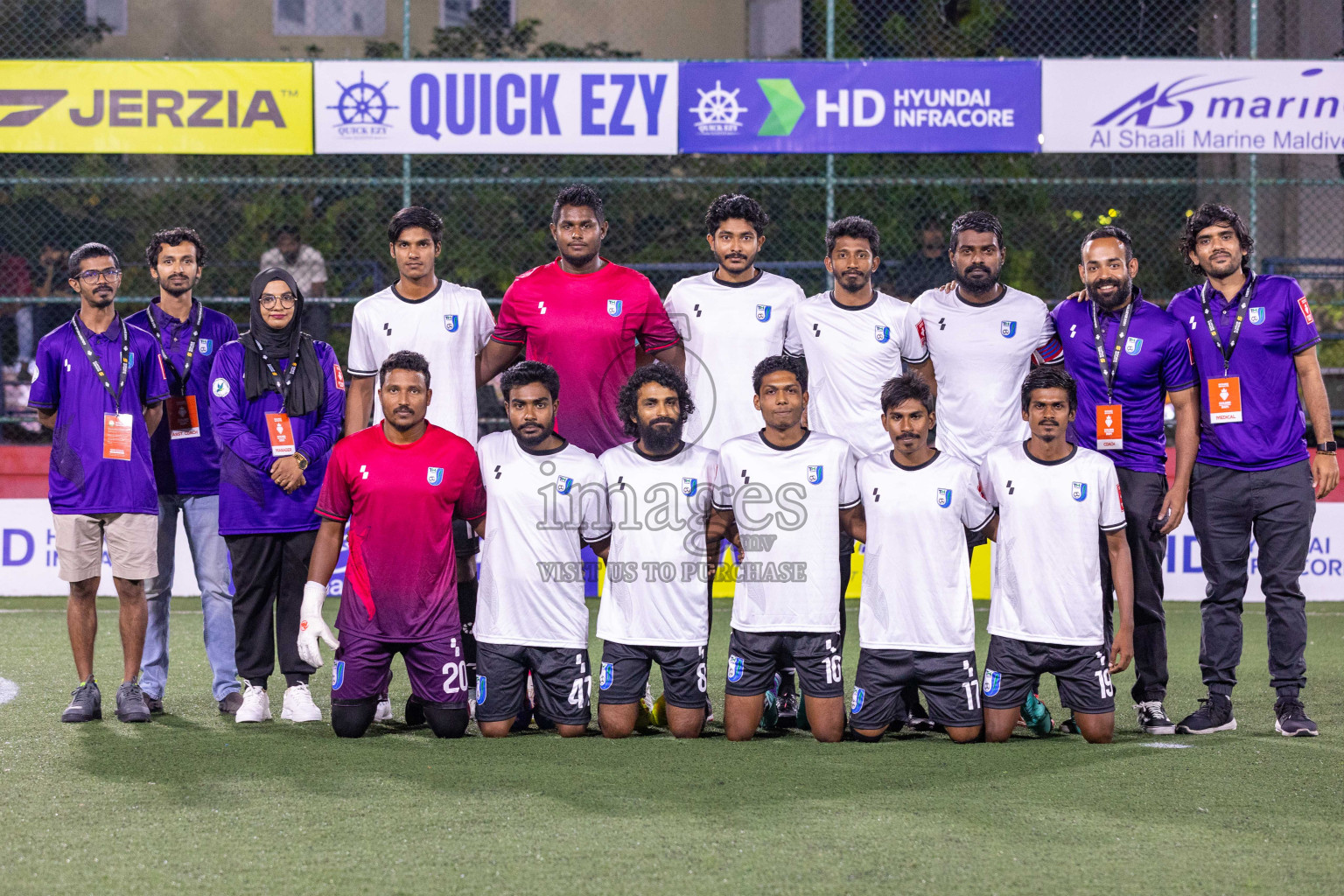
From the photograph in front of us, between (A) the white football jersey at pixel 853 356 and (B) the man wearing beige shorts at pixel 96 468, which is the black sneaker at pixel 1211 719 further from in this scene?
(B) the man wearing beige shorts at pixel 96 468

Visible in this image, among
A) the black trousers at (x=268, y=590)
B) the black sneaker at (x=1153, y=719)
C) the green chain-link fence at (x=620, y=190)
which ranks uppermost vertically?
the green chain-link fence at (x=620, y=190)

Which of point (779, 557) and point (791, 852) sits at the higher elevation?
point (779, 557)

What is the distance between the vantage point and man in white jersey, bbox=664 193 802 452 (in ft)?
20.3

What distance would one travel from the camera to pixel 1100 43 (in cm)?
1742

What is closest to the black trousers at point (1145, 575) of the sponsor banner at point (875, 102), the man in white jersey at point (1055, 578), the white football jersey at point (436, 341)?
the man in white jersey at point (1055, 578)

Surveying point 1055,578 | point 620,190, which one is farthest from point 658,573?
point 620,190

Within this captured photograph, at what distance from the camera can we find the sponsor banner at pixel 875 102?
11172mm

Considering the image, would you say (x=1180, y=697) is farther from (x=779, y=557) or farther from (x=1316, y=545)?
(x=1316, y=545)

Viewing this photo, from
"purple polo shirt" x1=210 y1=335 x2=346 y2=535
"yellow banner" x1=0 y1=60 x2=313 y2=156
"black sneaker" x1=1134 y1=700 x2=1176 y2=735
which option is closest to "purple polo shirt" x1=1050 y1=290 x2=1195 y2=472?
"black sneaker" x1=1134 y1=700 x2=1176 y2=735

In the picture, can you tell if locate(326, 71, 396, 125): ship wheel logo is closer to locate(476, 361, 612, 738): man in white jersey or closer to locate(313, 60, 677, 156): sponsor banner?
locate(313, 60, 677, 156): sponsor banner

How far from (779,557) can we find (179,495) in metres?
2.82

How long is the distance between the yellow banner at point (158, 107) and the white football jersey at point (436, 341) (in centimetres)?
560

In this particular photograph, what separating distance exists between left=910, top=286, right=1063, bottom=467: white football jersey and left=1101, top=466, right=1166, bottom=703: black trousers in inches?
20.7

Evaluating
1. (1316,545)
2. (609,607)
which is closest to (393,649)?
(609,607)
